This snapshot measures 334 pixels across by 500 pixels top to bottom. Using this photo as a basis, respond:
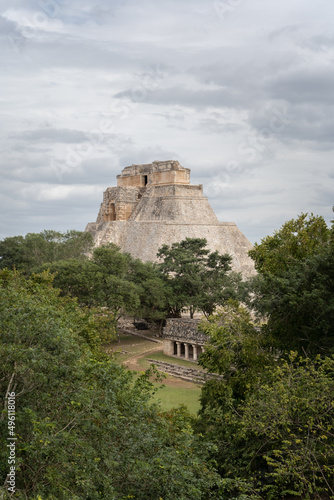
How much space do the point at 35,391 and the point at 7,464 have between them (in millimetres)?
1153

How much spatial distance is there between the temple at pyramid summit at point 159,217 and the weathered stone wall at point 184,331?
16150 mm

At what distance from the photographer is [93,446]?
7.33 meters

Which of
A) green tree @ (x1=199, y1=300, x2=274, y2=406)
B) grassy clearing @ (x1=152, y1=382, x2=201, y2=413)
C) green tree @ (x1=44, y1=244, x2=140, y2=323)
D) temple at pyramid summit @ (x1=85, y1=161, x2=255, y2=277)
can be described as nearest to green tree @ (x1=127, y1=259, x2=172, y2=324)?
green tree @ (x1=44, y1=244, x2=140, y2=323)

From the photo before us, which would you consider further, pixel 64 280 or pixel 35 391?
pixel 64 280

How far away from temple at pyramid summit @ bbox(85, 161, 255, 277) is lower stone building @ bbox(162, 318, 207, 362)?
1610cm

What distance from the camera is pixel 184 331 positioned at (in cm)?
2803

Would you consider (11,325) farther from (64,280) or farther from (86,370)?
(64,280)

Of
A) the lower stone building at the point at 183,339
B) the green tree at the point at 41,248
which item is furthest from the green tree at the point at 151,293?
the green tree at the point at 41,248

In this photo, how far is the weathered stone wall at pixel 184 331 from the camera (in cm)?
2715

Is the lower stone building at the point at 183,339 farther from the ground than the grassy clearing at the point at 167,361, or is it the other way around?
the lower stone building at the point at 183,339

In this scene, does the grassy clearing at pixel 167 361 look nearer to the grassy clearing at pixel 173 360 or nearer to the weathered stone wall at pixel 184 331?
the grassy clearing at pixel 173 360

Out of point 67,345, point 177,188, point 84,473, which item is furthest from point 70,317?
point 177,188

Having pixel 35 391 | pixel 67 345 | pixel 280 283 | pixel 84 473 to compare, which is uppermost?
pixel 280 283

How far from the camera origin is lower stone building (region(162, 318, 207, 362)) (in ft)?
89.4
